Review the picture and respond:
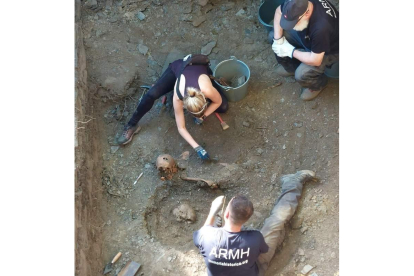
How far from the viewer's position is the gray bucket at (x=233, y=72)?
491 cm

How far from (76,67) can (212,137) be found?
1527mm

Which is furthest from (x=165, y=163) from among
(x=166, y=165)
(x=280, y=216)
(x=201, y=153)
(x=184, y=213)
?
(x=280, y=216)

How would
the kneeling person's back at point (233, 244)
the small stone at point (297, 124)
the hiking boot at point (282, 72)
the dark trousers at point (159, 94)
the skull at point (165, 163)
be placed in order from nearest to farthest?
1. the kneeling person's back at point (233, 244)
2. the skull at point (165, 163)
3. the dark trousers at point (159, 94)
4. the small stone at point (297, 124)
5. the hiking boot at point (282, 72)

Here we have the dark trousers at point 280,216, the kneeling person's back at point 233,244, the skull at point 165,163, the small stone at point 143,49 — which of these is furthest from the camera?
the small stone at point 143,49

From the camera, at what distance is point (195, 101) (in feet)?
13.8

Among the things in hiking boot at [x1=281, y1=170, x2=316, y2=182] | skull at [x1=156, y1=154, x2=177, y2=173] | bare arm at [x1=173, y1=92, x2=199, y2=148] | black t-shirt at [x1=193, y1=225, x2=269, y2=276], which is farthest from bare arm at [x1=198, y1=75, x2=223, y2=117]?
black t-shirt at [x1=193, y1=225, x2=269, y2=276]

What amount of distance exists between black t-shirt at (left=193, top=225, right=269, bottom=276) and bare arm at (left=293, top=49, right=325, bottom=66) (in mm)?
1738

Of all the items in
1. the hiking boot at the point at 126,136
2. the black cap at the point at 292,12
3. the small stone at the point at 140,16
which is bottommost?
the hiking boot at the point at 126,136

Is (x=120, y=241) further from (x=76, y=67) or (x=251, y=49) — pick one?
(x=251, y=49)

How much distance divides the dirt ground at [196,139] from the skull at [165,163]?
0.14m

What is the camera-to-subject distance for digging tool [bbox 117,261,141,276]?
422 cm

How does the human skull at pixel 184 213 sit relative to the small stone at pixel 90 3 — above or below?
below

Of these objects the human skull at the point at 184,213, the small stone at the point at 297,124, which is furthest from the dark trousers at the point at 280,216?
the human skull at the point at 184,213

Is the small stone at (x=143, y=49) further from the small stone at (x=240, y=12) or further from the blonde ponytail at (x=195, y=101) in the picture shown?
Answer: the blonde ponytail at (x=195, y=101)
